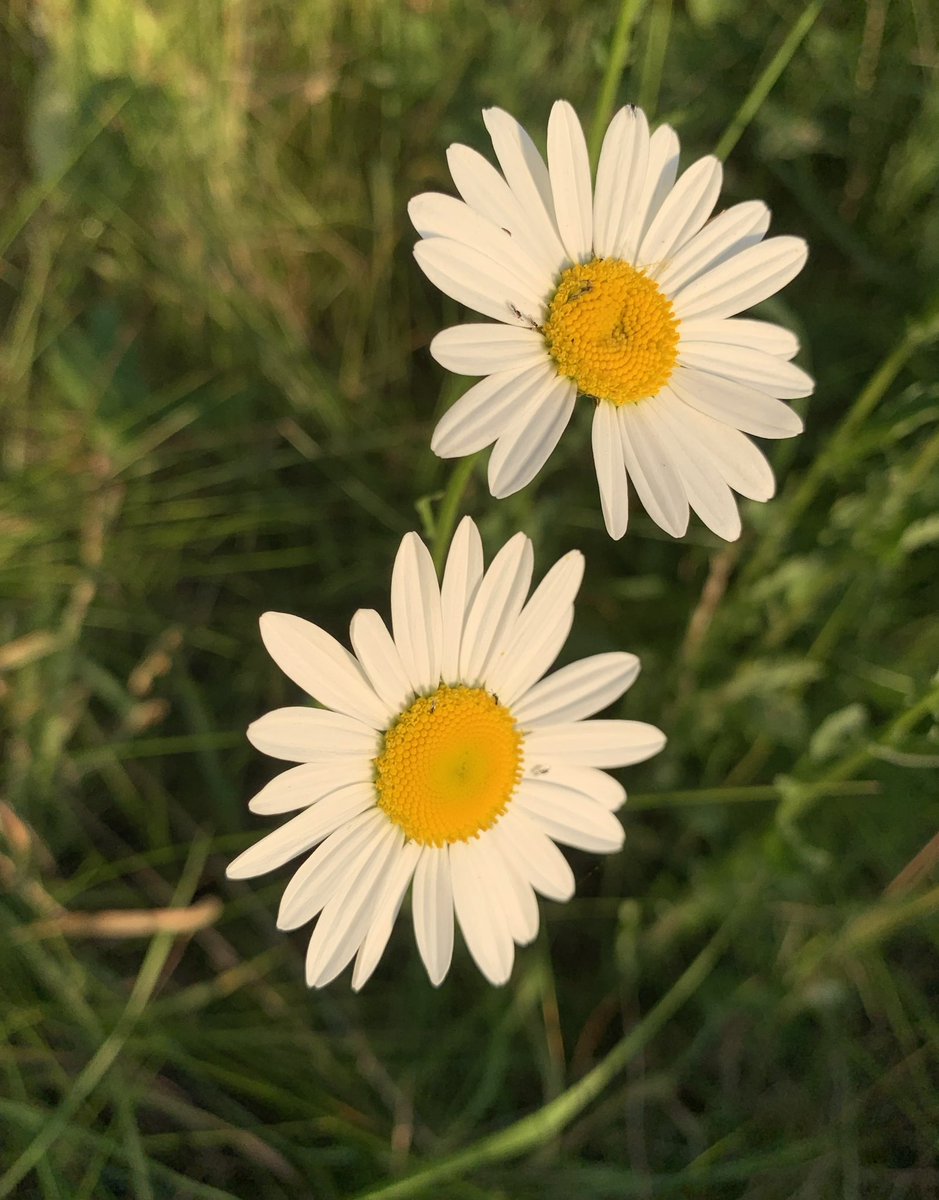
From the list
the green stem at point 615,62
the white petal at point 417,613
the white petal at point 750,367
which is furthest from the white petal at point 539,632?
the green stem at point 615,62

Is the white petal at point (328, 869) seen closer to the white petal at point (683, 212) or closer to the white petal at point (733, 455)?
the white petal at point (733, 455)

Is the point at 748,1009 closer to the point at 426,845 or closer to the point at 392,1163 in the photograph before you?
the point at 392,1163

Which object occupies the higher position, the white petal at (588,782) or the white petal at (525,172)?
the white petal at (525,172)

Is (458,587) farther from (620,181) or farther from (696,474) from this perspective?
(620,181)

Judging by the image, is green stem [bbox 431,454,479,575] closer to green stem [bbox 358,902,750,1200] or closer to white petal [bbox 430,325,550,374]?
white petal [bbox 430,325,550,374]

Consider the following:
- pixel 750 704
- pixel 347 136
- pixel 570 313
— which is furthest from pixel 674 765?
pixel 347 136

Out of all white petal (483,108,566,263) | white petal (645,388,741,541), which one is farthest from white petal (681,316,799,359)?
white petal (483,108,566,263)
